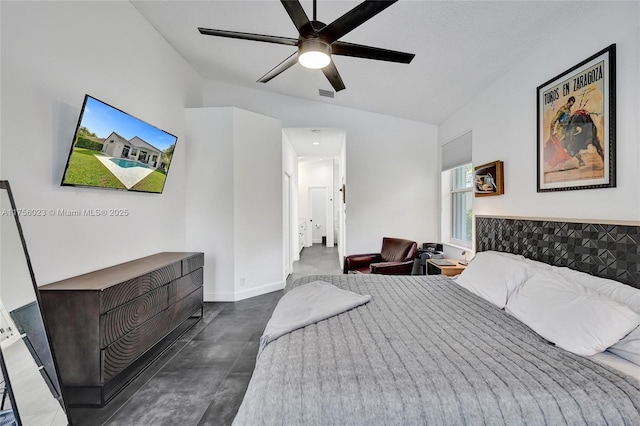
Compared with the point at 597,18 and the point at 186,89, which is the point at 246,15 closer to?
the point at 186,89

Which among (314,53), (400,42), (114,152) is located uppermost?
(400,42)

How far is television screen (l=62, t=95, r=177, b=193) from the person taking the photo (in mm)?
2137

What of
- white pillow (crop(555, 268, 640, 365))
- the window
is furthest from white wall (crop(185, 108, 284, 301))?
white pillow (crop(555, 268, 640, 365))

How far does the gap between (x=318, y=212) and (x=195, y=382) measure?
838 centimetres

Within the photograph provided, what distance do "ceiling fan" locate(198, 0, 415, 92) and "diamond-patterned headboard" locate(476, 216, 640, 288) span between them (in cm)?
168

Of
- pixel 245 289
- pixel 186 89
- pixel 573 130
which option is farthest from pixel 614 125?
pixel 186 89

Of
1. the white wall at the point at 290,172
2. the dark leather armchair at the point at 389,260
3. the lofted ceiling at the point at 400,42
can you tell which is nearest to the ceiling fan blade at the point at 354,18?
the lofted ceiling at the point at 400,42

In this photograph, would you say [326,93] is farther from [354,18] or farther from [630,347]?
[630,347]

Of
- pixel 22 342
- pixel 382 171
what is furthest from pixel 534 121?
pixel 22 342

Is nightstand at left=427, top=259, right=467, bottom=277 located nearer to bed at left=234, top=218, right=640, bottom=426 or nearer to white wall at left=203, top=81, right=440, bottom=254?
white wall at left=203, top=81, right=440, bottom=254

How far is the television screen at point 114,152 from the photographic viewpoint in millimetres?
2137

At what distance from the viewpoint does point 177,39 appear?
3.56m

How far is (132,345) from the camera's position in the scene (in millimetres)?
2184

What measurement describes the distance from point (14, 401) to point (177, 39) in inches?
149
